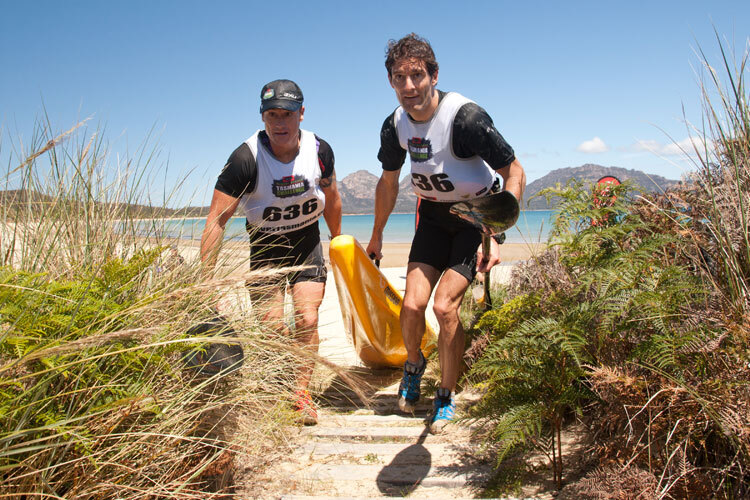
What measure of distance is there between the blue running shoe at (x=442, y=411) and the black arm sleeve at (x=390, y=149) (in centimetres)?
176

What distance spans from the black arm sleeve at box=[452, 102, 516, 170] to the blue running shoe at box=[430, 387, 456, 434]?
1.55 m

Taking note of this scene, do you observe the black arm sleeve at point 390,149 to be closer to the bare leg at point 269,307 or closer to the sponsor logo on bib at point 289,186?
the sponsor logo on bib at point 289,186

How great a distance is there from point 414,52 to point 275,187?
54.0 inches

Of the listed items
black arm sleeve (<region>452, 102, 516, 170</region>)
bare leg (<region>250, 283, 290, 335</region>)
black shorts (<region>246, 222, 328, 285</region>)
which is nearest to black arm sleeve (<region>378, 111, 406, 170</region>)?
black arm sleeve (<region>452, 102, 516, 170</region>)

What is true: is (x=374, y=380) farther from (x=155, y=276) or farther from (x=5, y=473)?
(x=5, y=473)

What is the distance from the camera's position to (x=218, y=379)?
2162 mm

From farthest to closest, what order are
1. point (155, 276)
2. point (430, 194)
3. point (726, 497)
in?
point (430, 194), point (155, 276), point (726, 497)

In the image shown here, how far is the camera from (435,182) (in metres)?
3.73

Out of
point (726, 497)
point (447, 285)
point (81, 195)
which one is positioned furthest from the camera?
point (447, 285)

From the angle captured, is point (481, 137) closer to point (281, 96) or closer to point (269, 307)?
point (281, 96)

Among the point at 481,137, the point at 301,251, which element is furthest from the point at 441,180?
the point at 301,251

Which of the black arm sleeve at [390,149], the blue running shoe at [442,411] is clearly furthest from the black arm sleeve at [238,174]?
the blue running shoe at [442,411]

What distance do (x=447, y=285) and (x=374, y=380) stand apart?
4.44 feet

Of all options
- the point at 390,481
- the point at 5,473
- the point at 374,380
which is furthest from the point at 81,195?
the point at 374,380
